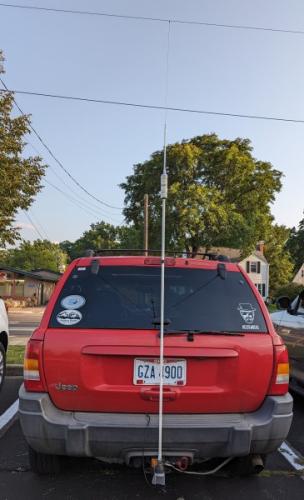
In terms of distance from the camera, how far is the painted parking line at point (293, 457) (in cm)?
424

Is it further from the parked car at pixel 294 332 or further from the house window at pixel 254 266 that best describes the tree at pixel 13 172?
the house window at pixel 254 266

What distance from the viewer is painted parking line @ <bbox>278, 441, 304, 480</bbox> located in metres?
4.24

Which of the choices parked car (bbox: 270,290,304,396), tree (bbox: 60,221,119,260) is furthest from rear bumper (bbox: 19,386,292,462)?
tree (bbox: 60,221,119,260)

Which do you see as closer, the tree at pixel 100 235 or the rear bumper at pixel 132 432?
the rear bumper at pixel 132 432

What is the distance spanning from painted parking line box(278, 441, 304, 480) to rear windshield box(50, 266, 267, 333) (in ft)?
5.23

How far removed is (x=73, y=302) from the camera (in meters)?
3.46

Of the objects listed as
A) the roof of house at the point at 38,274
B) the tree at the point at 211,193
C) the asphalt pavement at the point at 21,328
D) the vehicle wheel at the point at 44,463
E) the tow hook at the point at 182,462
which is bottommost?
the asphalt pavement at the point at 21,328

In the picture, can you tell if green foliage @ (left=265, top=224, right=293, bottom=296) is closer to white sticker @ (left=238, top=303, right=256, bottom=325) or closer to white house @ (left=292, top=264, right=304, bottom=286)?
white house @ (left=292, top=264, right=304, bottom=286)

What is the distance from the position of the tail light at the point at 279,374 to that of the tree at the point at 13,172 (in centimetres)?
1304

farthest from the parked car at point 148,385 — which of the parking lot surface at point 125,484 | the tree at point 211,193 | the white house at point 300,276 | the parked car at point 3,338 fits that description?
the white house at point 300,276

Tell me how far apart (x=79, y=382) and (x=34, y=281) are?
150 feet

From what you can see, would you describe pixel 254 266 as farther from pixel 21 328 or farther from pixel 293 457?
pixel 293 457

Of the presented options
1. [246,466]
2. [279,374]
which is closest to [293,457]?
[246,466]

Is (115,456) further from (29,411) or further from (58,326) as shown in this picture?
(58,326)
